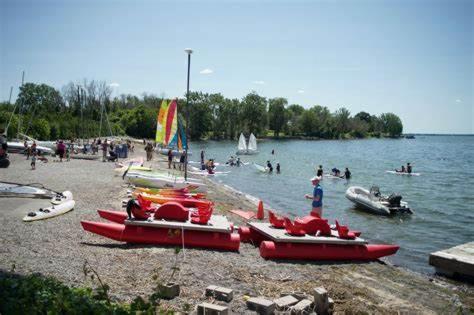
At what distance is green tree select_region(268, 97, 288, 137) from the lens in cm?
14875

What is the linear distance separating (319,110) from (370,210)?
154m

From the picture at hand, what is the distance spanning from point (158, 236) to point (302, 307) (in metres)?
4.83

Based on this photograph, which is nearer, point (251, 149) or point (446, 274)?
point (446, 274)

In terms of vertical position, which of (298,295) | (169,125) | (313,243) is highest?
(169,125)

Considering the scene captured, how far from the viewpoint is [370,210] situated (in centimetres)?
2186

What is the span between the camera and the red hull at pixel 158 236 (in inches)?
420

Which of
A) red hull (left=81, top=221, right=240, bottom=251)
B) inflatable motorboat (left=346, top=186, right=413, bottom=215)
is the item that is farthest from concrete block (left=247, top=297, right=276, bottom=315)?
inflatable motorboat (left=346, top=186, right=413, bottom=215)

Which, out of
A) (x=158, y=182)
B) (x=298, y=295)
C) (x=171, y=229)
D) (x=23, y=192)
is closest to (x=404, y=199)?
(x=158, y=182)

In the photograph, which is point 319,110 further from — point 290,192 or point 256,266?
point 256,266

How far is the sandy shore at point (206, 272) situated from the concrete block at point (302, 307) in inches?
35.8

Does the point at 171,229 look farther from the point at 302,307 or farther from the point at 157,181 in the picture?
the point at 157,181

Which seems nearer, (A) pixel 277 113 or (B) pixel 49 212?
(B) pixel 49 212

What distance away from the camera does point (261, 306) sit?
6965 millimetres

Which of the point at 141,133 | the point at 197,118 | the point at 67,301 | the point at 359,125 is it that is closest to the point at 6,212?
the point at 67,301
